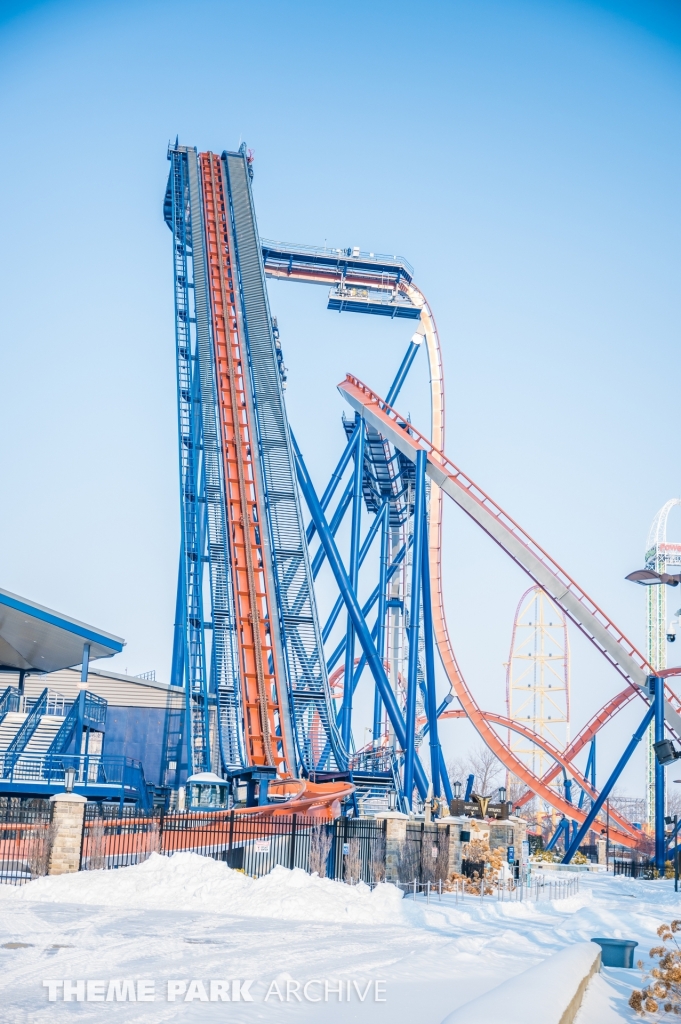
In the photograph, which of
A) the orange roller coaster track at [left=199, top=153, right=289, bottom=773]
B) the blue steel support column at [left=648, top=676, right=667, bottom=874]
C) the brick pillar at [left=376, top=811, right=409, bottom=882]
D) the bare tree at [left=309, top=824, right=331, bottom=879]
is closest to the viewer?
the bare tree at [left=309, top=824, right=331, bottom=879]

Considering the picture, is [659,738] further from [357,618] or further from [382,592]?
[382,592]

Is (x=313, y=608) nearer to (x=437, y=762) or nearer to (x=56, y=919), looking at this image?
(x=437, y=762)

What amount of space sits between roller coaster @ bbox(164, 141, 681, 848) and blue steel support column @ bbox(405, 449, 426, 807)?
0.06 m

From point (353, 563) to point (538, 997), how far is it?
24.4 metres

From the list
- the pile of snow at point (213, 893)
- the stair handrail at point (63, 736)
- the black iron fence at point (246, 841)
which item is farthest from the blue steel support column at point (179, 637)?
the pile of snow at point (213, 893)

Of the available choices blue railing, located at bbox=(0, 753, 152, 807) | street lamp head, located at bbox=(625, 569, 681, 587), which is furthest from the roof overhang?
street lamp head, located at bbox=(625, 569, 681, 587)

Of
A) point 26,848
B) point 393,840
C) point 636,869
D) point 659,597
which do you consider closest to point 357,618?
point 393,840

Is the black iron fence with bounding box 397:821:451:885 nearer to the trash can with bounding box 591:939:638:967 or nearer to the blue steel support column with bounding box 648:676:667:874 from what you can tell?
the trash can with bounding box 591:939:638:967

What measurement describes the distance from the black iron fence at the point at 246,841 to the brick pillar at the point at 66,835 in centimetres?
88

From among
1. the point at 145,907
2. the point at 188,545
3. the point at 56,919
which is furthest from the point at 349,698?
the point at 56,919

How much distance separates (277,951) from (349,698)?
2071 centimetres

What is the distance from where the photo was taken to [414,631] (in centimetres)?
2753

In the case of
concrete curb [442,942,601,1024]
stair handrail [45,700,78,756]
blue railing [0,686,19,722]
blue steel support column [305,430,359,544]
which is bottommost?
concrete curb [442,942,601,1024]

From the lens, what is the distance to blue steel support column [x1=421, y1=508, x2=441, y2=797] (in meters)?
27.9
